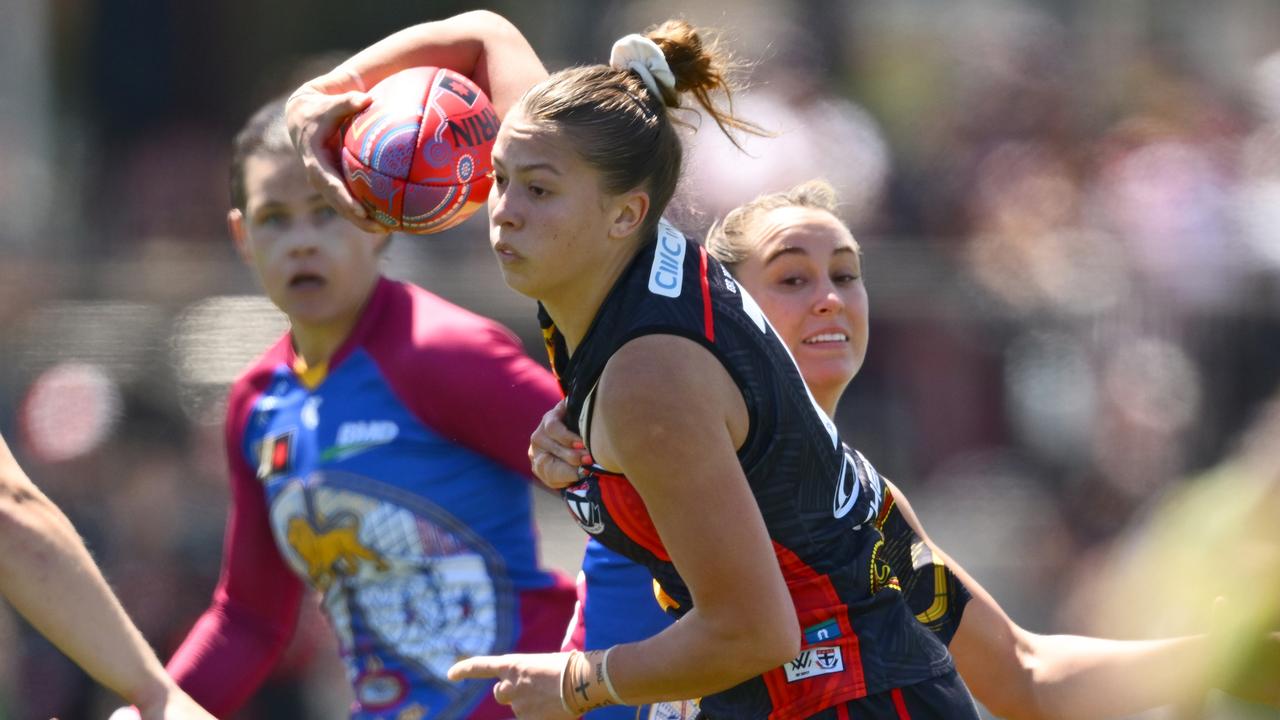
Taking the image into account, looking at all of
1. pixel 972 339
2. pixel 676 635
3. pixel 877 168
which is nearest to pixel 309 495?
pixel 676 635

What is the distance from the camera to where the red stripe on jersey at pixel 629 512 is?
2.95 m

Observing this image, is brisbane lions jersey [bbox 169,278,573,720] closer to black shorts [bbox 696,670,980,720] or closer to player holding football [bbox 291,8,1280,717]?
player holding football [bbox 291,8,1280,717]

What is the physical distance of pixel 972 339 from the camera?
780 cm

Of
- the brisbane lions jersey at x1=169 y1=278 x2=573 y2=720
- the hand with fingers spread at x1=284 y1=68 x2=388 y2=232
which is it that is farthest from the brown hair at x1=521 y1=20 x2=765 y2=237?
the brisbane lions jersey at x1=169 y1=278 x2=573 y2=720

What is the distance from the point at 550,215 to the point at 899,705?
1.03 metres

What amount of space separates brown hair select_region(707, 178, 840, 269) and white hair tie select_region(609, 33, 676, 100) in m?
0.93

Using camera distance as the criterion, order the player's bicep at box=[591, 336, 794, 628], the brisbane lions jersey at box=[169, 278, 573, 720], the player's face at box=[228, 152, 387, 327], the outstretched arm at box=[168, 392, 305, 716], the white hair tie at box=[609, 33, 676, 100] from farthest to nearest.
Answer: the outstretched arm at box=[168, 392, 305, 716] → the player's face at box=[228, 152, 387, 327] → the brisbane lions jersey at box=[169, 278, 573, 720] → the white hair tie at box=[609, 33, 676, 100] → the player's bicep at box=[591, 336, 794, 628]

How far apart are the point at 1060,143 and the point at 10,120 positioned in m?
5.37

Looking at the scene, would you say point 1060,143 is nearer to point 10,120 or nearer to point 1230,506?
point 1230,506

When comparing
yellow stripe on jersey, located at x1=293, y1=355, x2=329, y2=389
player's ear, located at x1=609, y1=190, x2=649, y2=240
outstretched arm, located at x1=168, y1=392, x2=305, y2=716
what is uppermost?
player's ear, located at x1=609, y1=190, x2=649, y2=240

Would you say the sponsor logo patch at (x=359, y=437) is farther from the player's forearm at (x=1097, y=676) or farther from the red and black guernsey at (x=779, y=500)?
the player's forearm at (x=1097, y=676)

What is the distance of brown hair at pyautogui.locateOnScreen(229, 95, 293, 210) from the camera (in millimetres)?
4637

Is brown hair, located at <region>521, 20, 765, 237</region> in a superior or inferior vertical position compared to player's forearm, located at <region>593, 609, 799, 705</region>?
superior

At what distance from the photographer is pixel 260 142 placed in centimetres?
469
